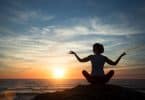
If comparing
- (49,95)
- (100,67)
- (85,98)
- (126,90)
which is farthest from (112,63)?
(49,95)

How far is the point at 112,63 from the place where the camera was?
10570 mm

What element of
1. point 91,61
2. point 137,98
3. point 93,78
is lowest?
point 137,98

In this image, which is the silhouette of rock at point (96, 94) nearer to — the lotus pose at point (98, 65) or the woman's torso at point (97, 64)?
the lotus pose at point (98, 65)

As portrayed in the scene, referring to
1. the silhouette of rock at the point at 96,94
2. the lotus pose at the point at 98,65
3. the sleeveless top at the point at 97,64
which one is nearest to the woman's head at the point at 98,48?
the lotus pose at the point at 98,65

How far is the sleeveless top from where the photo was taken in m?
10.3

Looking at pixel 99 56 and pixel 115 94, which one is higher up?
pixel 99 56

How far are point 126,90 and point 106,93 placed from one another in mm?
947

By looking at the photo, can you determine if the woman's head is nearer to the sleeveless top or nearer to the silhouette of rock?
the sleeveless top

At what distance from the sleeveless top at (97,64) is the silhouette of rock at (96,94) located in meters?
0.58

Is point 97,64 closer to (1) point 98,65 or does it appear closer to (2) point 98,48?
(1) point 98,65

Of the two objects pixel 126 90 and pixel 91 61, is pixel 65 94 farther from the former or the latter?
pixel 126 90

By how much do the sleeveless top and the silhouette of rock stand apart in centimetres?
58

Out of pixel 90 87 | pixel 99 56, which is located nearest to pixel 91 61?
pixel 99 56

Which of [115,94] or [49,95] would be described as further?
[49,95]
